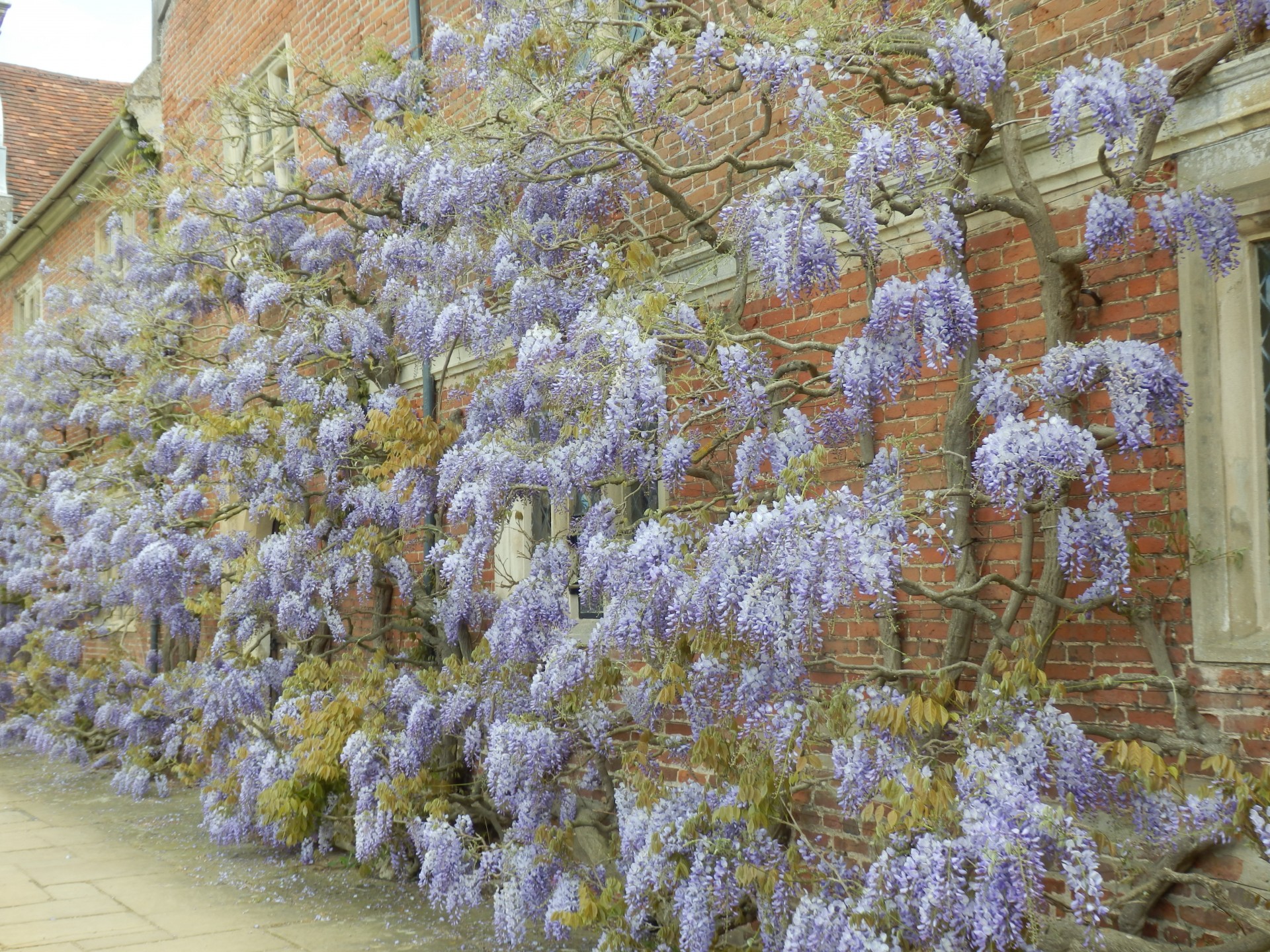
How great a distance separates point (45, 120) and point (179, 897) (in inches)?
856

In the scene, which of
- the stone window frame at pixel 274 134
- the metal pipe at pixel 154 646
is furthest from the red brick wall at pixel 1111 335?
the metal pipe at pixel 154 646

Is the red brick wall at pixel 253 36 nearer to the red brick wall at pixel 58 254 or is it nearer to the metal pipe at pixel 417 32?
the metal pipe at pixel 417 32

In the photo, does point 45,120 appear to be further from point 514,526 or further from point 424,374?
point 514,526

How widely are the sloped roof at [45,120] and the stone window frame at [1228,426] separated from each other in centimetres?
2332

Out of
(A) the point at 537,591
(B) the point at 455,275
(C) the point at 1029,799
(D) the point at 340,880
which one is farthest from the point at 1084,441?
(D) the point at 340,880

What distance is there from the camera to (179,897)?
6902 mm

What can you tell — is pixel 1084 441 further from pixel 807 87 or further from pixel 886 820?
pixel 807 87

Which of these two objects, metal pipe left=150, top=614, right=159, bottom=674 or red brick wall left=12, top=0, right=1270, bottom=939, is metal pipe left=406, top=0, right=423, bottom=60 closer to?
red brick wall left=12, top=0, right=1270, bottom=939

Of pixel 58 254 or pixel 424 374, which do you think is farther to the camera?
pixel 58 254

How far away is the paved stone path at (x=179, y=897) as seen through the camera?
238 inches

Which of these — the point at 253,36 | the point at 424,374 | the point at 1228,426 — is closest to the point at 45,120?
the point at 253,36

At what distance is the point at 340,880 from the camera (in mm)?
7461

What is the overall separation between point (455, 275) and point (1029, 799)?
16.0 feet

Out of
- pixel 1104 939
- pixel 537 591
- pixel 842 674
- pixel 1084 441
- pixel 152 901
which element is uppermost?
pixel 1084 441
